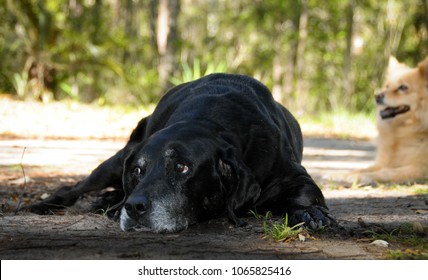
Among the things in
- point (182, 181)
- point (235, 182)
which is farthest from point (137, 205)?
point (235, 182)

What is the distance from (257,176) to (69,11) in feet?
59.6

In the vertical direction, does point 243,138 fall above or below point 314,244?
above

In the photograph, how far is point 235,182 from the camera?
3.68 meters

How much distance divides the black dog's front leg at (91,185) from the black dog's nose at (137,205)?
1263 mm

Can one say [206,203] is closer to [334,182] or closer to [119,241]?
[119,241]

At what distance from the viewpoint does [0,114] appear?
465 inches

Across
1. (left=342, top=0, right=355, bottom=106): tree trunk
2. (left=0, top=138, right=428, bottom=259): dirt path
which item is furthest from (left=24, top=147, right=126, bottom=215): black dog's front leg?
(left=342, top=0, right=355, bottom=106): tree trunk

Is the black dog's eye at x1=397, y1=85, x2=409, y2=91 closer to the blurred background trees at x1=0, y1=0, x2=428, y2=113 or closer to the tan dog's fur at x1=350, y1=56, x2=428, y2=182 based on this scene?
the tan dog's fur at x1=350, y1=56, x2=428, y2=182

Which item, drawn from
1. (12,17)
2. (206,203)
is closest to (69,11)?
(12,17)

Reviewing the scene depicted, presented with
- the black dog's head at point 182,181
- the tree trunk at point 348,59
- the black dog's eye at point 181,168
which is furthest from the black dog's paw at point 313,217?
the tree trunk at point 348,59

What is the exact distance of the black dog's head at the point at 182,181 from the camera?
3.36 meters

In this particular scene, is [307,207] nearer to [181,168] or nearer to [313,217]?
[313,217]

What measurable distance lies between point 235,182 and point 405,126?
5.03 meters

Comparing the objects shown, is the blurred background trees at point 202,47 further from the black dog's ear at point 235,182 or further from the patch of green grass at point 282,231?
the patch of green grass at point 282,231
